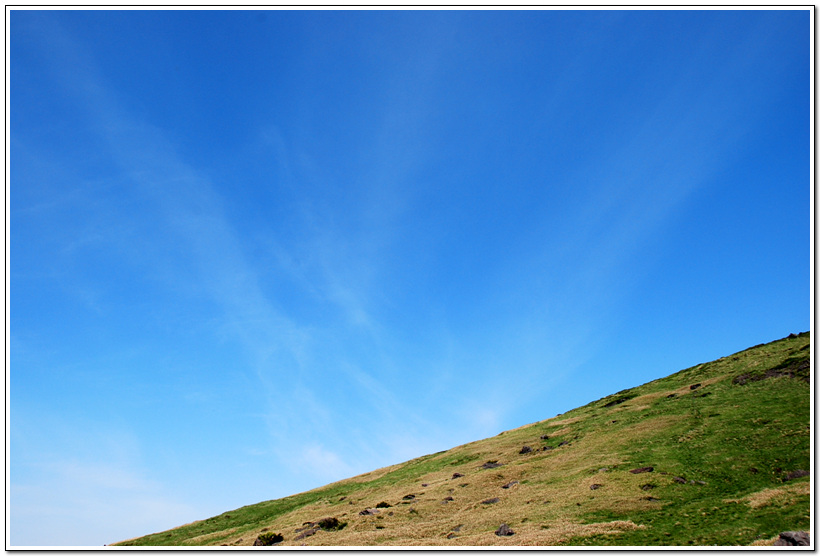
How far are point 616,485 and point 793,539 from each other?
75.8 feet

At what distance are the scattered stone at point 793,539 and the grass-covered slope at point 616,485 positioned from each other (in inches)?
64.8

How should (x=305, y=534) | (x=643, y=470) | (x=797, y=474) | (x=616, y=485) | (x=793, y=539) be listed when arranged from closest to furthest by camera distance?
(x=793, y=539)
(x=797, y=474)
(x=616, y=485)
(x=643, y=470)
(x=305, y=534)

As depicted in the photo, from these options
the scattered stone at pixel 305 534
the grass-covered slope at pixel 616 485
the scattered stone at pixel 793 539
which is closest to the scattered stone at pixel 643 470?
the grass-covered slope at pixel 616 485

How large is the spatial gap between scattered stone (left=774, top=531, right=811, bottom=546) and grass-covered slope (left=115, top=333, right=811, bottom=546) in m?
1.64

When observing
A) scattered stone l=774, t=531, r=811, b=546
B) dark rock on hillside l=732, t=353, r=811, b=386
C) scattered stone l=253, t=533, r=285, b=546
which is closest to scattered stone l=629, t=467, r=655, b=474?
scattered stone l=774, t=531, r=811, b=546

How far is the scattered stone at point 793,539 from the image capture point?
102 ft

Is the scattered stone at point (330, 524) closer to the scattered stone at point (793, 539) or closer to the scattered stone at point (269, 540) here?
the scattered stone at point (269, 540)

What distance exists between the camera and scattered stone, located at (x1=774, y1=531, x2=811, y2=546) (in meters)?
31.0

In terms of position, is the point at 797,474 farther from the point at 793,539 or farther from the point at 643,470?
the point at 793,539

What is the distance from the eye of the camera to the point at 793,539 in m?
31.5

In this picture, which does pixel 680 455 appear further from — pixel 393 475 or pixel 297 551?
pixel 393 475

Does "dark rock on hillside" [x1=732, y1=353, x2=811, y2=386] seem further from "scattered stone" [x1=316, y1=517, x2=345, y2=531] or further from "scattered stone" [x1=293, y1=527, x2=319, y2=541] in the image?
"scattered stone" [x1=293, y1=527, x2=319, y2=541]

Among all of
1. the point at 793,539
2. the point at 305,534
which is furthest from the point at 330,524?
the point at 793,539
